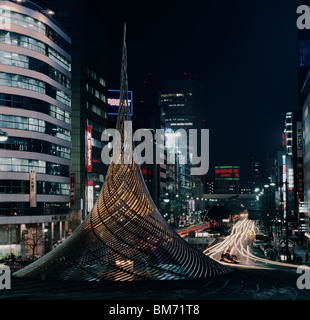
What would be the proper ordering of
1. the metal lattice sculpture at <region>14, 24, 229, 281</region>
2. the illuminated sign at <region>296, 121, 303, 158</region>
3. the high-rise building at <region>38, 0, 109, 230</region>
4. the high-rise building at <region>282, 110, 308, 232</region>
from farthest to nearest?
the illuminated sign at <region>296, 121, 303, 158</region> → the high-rise building at <region>38, 0, 109, 230</region> → the high-rise building at <region>282, 110, 308, 232</region> → the metal lattice sculpture at <region>14, 24, 229, 281</region>

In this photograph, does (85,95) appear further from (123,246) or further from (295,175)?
(123,246)

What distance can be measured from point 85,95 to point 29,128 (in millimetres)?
24144

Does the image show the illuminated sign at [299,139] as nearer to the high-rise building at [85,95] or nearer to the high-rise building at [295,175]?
the high-rise building at [295,175]

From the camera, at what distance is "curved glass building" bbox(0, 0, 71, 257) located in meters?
61.2

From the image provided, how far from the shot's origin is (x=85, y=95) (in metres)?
87.0

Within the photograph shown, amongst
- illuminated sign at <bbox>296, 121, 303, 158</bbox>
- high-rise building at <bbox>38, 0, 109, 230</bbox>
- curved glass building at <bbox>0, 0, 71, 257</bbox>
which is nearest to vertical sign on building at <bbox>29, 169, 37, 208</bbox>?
curved glass building at <bbox>0, 0, 71, 257</bbox>

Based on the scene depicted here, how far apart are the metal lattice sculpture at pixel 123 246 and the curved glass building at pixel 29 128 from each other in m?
29.0

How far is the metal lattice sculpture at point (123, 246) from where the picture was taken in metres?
28.1

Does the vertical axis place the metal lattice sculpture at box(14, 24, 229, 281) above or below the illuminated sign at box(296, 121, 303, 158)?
below

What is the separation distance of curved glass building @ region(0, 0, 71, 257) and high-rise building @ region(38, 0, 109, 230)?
30.0ft

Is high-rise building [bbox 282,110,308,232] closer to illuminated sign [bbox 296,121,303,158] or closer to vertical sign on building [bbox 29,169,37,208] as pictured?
illuminated sign [bbox 296,121,303,158]

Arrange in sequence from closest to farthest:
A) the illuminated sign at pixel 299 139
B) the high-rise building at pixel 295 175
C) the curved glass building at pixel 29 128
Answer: the curved glass building at pixel 29 128 < the high-rise building at pixel 295 175 < the illuminated sign at pixel 299 139

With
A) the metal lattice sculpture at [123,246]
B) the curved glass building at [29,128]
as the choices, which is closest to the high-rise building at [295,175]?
the curved glass building at [29,128]

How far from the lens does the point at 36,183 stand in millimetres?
65188
